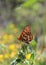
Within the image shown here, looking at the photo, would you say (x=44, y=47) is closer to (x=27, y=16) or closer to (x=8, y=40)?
(x=8, y=40)

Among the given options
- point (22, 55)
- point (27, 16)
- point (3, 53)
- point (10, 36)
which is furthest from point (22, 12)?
point (22, 55)

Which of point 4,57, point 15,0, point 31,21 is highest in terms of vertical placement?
point 15,0

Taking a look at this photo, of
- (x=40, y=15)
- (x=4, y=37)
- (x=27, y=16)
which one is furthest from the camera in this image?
(x=27, y=16)

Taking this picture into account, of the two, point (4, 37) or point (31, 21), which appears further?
point (31, 21)

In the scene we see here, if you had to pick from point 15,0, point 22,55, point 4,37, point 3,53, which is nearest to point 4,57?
point 3,53

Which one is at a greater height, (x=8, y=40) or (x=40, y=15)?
(x=40, y=15)

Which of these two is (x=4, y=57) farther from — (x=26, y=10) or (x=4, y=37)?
(x=26, y=10)

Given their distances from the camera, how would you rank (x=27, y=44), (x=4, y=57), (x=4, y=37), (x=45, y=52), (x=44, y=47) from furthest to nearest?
1. (x=4, y=37)
2. (x=44, y=47)
3. (x=45, y=52)
4. (x=4, y=57)
5. (x=27, y=44)

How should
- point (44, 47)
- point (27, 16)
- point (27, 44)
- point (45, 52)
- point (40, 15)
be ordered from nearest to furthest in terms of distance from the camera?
point (27, 44) → point (45, 52) → point (44, 47) → point (40, 15) → point (27, 16)

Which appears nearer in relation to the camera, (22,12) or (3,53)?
(3,53)
